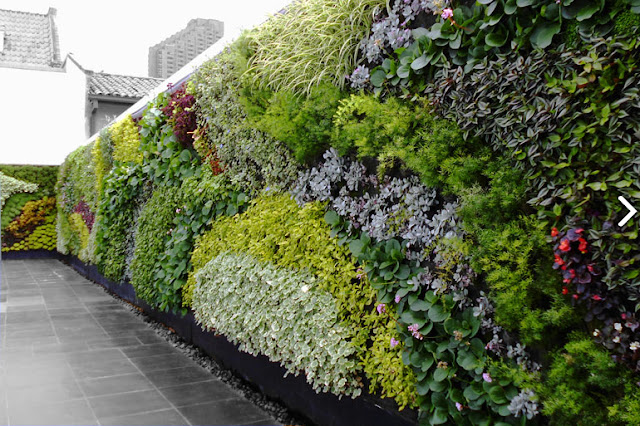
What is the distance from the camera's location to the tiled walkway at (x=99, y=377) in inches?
145

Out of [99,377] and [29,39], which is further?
[29,39]

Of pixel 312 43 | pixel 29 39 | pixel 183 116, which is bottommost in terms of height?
pixel 183 116

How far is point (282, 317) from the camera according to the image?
334cm

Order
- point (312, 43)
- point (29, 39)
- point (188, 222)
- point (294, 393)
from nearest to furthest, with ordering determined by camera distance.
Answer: point (312, 43) → point (294, 393) → point (188, 222) → point (29, 39)

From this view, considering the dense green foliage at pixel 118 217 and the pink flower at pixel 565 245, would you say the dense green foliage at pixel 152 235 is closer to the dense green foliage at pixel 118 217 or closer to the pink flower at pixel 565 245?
the dense green foliage at pixel 118 217

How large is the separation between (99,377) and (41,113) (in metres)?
15.4

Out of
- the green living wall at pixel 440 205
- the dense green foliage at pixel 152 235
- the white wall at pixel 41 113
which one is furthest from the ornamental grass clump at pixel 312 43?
the white wall at pixel 41 113

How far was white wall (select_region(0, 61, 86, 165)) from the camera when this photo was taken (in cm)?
1639

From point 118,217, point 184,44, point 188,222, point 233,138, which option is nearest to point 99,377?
point 188,222

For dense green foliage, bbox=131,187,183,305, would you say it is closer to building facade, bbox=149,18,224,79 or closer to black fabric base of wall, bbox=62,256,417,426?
black fabric base of wall, bbox=62,256,417,426

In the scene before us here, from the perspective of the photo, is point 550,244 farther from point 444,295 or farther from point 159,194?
point 159,194

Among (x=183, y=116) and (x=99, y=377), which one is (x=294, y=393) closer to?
(x=99, y=377)

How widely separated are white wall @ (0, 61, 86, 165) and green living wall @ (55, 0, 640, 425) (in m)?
14.5

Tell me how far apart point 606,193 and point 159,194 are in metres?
5.19
